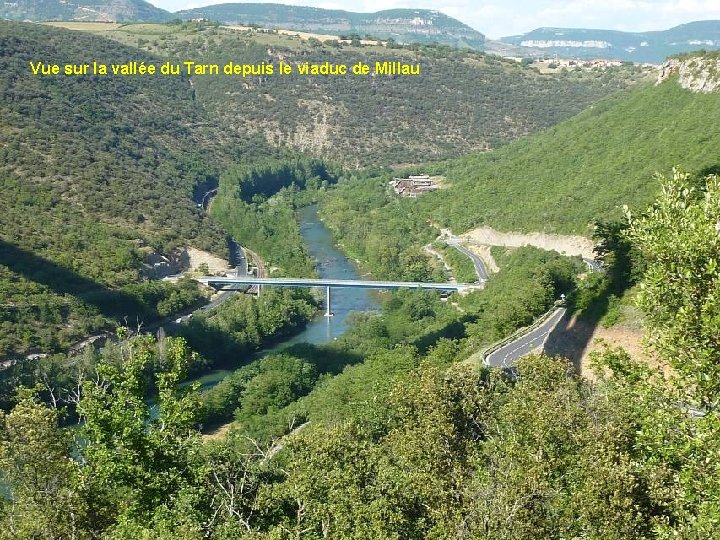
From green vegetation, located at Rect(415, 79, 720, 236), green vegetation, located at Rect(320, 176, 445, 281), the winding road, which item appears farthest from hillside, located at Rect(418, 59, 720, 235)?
green vegetation, located at Rect(320, 176, 445, 281)

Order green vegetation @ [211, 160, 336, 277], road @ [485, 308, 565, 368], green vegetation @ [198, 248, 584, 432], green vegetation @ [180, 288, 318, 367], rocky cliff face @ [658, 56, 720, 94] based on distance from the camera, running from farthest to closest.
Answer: green vegetation @ [211, 160, 336, 277] → rocky cliff face @ [658, 56, 720, 94] → green vegetation @ [180, 288, 318, 367] → green vegetation @ [198, 248, 584, 432] → road @ [485, 308, 565, 368]

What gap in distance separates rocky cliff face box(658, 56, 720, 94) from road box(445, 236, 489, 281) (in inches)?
931

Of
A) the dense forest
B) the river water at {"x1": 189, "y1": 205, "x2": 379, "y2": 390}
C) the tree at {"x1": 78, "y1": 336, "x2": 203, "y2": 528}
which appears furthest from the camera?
the river water at {"x1": 189, "y1": 205, "x2": 379, "y2": 390}

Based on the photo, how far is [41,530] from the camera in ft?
42.4

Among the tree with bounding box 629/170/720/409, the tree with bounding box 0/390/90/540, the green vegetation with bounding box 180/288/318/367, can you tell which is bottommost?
the green vegetation with bounding box 180/288/318/367

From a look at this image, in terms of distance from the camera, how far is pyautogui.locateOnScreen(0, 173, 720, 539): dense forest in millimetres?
10328

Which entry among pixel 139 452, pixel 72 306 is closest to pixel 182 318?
pixel 72 306

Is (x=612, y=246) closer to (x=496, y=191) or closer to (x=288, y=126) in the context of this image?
(x=496, y=191)

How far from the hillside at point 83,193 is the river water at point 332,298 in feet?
31.2

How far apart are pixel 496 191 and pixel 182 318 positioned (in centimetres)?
3765

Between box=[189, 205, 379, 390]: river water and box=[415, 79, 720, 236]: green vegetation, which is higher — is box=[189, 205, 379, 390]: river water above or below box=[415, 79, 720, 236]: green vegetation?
below

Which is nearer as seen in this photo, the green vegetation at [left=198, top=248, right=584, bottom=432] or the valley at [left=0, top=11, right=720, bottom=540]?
the valley at [left=0, top=11, right=720, bottom=540]

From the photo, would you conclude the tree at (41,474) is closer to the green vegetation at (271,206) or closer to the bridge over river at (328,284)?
the bridge over river at (328,284)

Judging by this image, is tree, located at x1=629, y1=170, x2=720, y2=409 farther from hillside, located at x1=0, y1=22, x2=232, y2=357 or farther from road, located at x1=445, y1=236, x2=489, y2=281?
road, located at x1=445, y1=236, x2=489, y2=281
